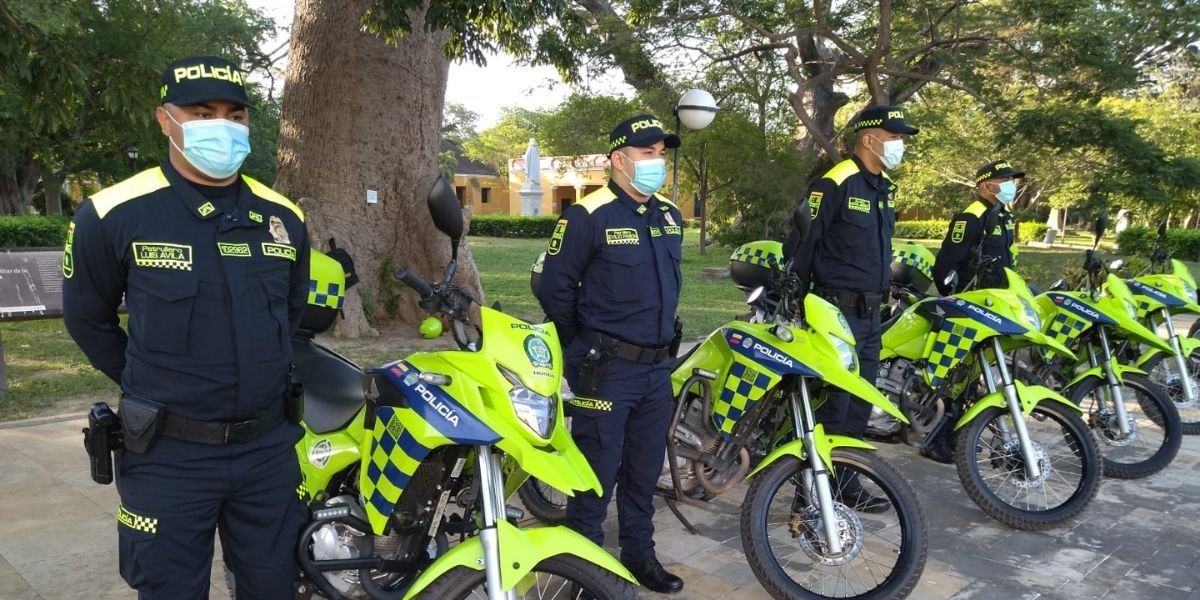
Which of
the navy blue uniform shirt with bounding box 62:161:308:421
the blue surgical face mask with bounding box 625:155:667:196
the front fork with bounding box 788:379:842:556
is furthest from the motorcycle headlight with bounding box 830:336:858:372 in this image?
the navy blue uniform shirt with bounding box 62:161:308:421

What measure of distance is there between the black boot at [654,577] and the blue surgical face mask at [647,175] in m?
1.49

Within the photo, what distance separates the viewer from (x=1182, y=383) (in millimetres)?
5637

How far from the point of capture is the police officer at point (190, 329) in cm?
210

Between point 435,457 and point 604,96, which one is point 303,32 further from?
point 604,96

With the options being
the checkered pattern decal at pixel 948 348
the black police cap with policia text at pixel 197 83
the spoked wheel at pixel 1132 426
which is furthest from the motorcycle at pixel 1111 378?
the black police cap with policia text at pixel 197 83

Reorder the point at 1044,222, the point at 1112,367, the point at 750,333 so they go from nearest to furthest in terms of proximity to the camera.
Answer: the point at 750,333 < the point at 1112,367 < the point at 1044,222

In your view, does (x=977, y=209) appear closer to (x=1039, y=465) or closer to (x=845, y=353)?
(x=1039, y=465)

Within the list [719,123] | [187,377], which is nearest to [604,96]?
[719,123]

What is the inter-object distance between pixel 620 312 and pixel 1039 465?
2315 mm

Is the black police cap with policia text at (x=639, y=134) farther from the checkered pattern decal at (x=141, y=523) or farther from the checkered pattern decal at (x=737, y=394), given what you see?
the checkered pattern decal at (x=141, y=523)

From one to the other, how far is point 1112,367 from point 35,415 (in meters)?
7.00

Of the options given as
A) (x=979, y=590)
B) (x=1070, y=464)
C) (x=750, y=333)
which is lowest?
(x=979, y=590)

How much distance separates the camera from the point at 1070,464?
13.8 ft

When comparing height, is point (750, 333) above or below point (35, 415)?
above
